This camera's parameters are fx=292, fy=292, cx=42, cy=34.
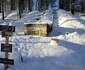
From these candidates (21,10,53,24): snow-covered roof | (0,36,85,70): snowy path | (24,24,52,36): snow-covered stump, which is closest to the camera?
(0,36,85,70): snowy path

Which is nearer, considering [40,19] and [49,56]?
[49,56]

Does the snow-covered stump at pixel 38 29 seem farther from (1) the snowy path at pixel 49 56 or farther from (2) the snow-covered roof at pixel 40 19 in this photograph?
(2) the snow-covered roof at pixel 40 19

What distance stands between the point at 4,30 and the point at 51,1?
50.3 meters

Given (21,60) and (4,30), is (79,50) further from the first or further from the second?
(4,30)

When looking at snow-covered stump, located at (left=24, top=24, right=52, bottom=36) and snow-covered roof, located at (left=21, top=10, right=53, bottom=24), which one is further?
snow-covered roof, located at (left=21, top=10, right=53, bottom=24)

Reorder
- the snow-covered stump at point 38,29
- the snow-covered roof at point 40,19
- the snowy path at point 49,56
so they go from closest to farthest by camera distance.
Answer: the snowy path at point 49,56
the snow-covered stump at point 38,29
the snow-covered roof at point 40,19

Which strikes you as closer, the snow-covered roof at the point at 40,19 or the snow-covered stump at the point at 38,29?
the snow-covered stump at the point at 38,29

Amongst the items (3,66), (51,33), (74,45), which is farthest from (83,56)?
(51,33)

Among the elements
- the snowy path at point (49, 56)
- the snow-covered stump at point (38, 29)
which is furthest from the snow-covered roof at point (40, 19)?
the snowy path at point (49, 56)

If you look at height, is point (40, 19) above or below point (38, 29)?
above

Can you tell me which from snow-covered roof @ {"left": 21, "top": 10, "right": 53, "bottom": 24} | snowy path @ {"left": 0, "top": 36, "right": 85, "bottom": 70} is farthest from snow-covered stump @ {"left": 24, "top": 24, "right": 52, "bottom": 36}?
snow-covered roof @ {"left": 21, "top": 10, "right": 53, "bottom": 24}

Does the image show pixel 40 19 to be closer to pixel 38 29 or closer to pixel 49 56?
pixel 38 29

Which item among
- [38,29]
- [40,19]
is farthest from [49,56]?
[40,19]

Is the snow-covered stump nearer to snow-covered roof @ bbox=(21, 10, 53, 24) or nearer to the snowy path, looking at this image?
the snowy path
